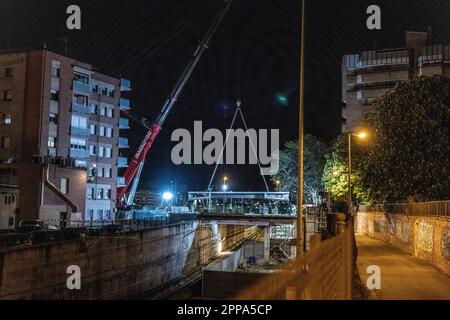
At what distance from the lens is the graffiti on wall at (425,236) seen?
24.0 meters

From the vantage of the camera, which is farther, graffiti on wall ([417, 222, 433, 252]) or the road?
graffiti on wall ([417, 222, 433, 252])

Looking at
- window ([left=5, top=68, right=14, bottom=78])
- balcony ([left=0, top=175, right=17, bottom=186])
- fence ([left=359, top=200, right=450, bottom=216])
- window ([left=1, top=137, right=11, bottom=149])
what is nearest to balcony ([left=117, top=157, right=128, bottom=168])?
window ([left=1, top=137, right=11, bottom=149])

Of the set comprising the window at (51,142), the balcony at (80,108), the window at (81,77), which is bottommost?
the window at (51,142)

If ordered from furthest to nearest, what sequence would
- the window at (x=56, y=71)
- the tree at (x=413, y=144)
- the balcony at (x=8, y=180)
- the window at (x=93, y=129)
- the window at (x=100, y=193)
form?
the window at (x=93, y=129) → the window at (x=100, y=193) → the window at (x=56, y=71) → the balcony at (x=8, y=180) → the tree at (x=413, y=144)

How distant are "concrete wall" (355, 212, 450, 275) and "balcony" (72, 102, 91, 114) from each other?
3174 cm

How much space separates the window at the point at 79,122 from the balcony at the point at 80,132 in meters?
0.45

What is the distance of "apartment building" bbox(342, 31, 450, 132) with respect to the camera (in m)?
78.9

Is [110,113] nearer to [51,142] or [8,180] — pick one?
[51,142]

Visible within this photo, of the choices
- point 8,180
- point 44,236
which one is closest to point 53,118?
point 8,180

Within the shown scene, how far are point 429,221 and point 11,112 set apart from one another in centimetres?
3991

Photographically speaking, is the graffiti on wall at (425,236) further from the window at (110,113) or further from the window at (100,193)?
the window at (110,113)

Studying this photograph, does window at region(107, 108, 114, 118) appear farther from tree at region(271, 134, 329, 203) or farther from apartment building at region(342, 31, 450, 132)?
apartment building at region(342, 31, 450, 132)

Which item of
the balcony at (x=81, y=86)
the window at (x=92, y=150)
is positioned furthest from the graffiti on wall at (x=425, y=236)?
the window at (x=92, y=150)
